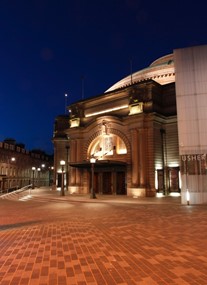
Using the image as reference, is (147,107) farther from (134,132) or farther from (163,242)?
(163,242)

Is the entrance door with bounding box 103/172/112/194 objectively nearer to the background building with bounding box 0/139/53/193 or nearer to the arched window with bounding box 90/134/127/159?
the arched window with bounding box 90/134/127/159

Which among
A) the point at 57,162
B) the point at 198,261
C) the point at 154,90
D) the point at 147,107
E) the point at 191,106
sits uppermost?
the point at 154,90

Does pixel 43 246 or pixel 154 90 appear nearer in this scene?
pixel 43 246

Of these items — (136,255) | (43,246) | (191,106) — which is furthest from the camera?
(191,106)

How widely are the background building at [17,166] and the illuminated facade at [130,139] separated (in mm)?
18300

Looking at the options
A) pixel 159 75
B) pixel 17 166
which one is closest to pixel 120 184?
pixel 159 75

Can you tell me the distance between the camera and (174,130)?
3288 cm

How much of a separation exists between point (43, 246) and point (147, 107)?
26.3 meters

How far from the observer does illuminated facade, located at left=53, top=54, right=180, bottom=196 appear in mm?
31250

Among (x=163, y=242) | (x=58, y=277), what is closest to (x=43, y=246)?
(x=58, y=277)

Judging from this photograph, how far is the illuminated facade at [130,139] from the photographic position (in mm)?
31250

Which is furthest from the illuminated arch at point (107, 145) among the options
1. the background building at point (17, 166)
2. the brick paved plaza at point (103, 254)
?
the brick paved plaza at point (103, 254)

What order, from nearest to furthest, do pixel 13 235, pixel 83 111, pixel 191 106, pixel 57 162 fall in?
pixel 13 235
pixel 191 106
pixel 83 111
pixel 57 162

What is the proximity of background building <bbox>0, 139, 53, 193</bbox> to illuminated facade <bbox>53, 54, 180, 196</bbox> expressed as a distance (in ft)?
60.0
